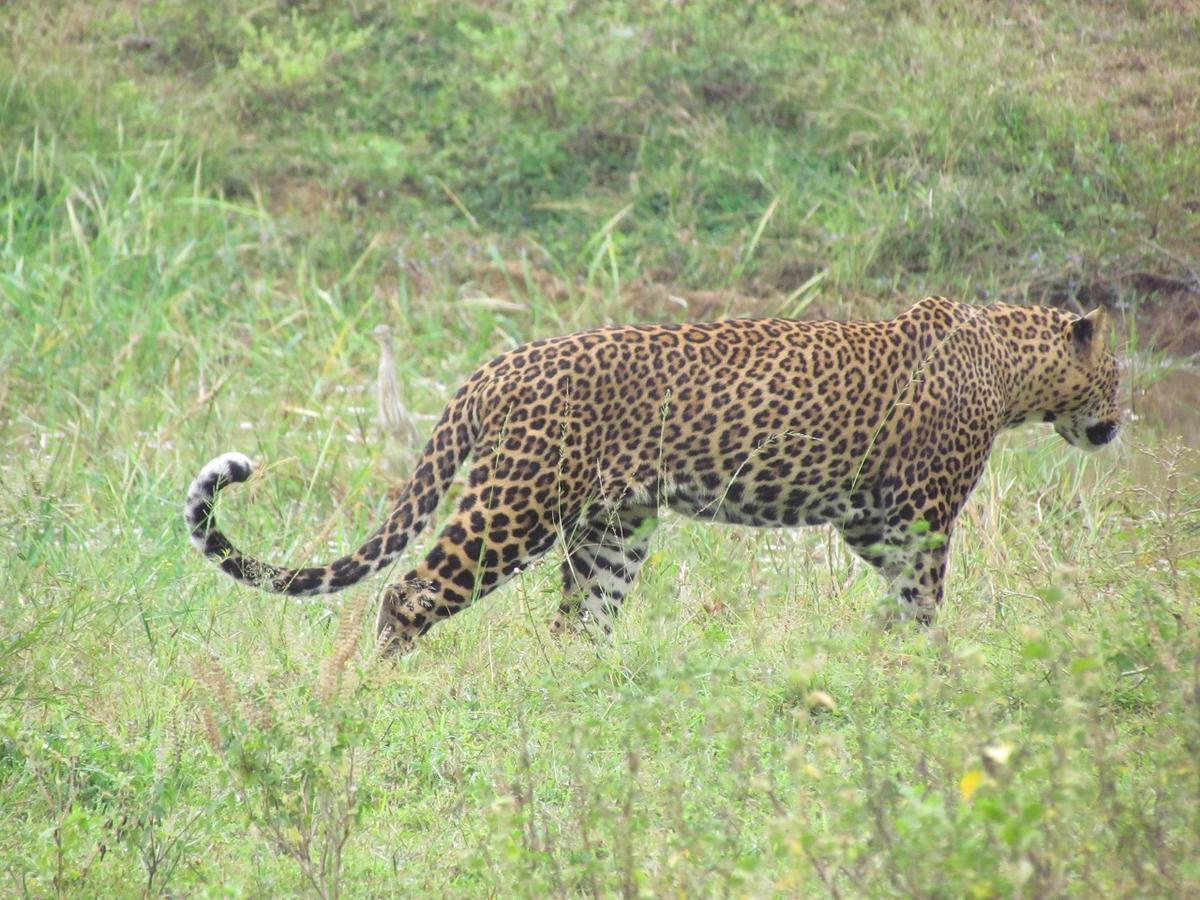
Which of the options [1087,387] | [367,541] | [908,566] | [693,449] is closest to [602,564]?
[693,449]

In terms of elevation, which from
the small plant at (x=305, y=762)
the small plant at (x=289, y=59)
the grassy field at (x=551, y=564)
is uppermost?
the small plant at (x=305, y=762)

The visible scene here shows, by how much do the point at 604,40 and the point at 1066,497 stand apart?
202 inches

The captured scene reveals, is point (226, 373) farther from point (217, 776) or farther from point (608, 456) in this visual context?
point (217, 776)

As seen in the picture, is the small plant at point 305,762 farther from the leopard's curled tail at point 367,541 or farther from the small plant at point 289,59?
the small plant at point 289,59

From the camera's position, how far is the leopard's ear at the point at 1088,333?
5801 millimetres

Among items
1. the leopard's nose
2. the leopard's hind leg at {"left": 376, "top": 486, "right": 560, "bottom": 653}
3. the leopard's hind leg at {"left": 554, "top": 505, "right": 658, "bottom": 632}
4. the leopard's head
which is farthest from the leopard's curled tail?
the leopard's nose

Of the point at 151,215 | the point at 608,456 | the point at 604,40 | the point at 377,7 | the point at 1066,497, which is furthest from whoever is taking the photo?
the point at 377,7

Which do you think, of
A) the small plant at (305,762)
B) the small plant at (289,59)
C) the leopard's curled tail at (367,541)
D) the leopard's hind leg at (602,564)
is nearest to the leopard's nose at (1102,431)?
the leopard's hind leg at (602,564)

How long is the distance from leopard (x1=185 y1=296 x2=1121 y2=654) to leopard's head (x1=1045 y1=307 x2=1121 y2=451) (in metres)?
0.01

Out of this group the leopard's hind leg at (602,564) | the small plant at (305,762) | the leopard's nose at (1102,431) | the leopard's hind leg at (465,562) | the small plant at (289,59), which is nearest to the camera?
the small plant at (305,762)

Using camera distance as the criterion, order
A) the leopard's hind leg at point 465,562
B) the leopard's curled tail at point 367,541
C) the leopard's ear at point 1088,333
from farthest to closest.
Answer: the leopard's ear at point 1088,333
the leopard's hind leg at point 465,562
the leopard's curled tail at point 367,541

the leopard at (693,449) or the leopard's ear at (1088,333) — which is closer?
the leopard at (693,449)

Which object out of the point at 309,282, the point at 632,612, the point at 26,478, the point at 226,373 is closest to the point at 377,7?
the point at 309,282

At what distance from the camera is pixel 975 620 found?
16.5 feet
